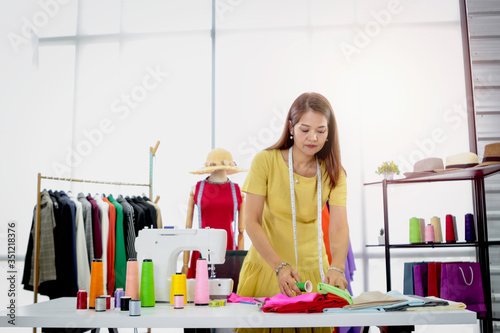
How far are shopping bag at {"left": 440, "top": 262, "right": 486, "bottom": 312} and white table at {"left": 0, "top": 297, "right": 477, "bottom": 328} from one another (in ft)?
9.35

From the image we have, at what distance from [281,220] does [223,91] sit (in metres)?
3.63

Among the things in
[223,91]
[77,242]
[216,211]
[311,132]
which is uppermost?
[223,91]

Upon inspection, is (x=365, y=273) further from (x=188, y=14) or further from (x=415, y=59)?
(x=188, y=14)

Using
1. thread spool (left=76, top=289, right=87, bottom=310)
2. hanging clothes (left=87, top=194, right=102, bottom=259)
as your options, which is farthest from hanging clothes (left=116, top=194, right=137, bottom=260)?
thread spool (left=76, top=289, right=87, bottom=310)

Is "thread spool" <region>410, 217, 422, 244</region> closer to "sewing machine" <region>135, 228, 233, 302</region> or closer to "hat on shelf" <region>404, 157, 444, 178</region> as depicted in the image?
Answer: "hat on shelf" <region>404, 157, 444, 178</region>

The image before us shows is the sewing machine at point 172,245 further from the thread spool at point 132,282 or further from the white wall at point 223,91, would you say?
the white wall at point 223,91

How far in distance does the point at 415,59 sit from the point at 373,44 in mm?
487

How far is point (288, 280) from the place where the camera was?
6.10 feet

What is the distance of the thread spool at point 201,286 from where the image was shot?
196 centimetres

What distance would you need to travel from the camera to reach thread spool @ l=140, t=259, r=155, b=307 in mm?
1955

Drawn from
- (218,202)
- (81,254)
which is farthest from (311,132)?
(81,254)

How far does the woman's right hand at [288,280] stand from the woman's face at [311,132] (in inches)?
18.9

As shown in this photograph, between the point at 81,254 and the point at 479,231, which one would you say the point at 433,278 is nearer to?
the point at 479,231

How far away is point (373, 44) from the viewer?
548cm
